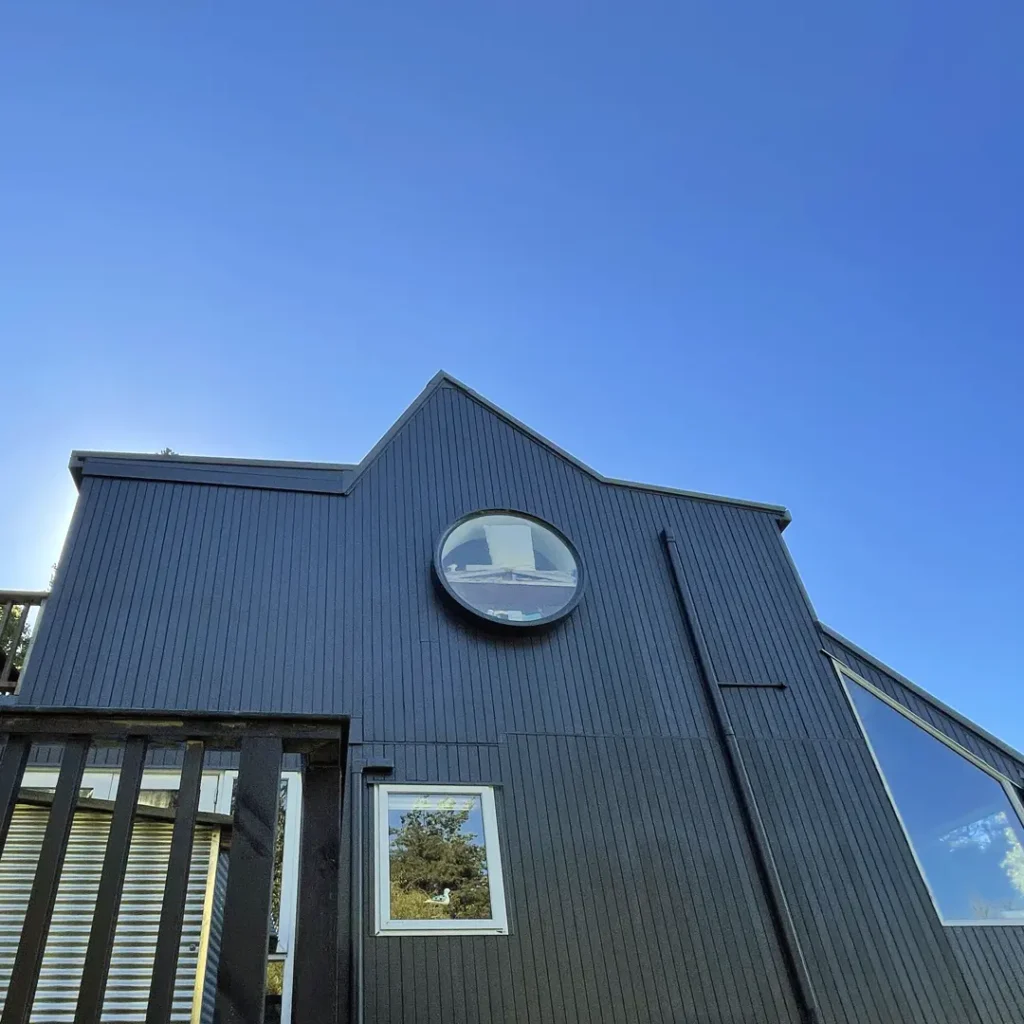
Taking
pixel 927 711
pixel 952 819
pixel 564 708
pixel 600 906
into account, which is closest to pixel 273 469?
pixel 564 708

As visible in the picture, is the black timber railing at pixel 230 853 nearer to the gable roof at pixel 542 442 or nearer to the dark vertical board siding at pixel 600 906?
the dark vertical board siding at pixel 600 906

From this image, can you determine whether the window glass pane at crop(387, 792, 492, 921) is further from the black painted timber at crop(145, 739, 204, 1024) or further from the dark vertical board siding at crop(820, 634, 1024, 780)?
the dark vertical board siding at crop(820, 634, 1024, 780)

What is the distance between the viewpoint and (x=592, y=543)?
981 centimetres

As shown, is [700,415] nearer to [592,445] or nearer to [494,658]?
[592,445]

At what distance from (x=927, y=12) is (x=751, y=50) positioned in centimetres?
357

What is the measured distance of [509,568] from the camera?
927 cm

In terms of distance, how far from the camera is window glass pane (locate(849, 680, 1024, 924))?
26.1ft

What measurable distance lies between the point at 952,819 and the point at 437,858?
5.70 m

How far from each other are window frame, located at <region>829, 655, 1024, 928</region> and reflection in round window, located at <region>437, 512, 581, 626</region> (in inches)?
137

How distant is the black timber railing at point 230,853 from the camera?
108 inches

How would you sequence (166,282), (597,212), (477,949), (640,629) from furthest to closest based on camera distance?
(597,212) → (166,282) → (640,629) → (477,949)

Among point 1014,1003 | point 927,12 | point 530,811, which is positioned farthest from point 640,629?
point 927,12

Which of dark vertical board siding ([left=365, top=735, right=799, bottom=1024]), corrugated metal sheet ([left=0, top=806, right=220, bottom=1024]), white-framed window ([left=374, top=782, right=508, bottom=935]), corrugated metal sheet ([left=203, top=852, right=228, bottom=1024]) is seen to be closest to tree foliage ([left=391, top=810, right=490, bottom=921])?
white-framed window ([left=374, top=782, right=508, bottom=935])

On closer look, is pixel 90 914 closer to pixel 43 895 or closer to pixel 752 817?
pixel 43 895
